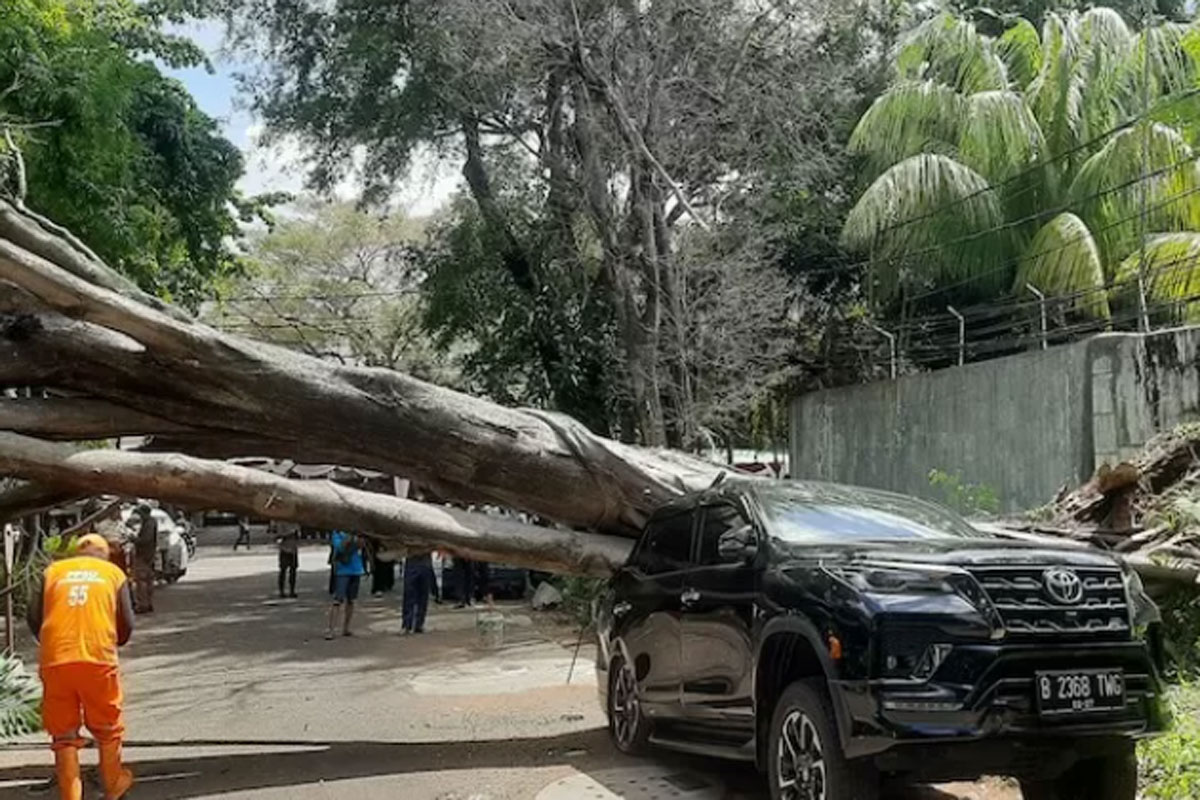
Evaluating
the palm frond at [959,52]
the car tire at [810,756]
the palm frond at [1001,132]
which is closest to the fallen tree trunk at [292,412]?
the car tire at [810,756]

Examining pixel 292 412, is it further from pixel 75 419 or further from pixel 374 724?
pixel 374 724

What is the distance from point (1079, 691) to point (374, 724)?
22.2 ft

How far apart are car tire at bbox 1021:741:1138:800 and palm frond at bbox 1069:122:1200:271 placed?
11582 millimetres

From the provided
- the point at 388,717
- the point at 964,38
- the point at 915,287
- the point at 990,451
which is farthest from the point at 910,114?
the point at 388,717

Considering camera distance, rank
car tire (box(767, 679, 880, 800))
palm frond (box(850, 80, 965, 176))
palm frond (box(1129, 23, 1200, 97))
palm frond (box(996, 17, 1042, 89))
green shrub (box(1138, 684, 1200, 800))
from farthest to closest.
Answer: palm frond (box(996, 17, 1042, 89)), palm frond (box(850, 80, 965, 176)), palm frond (box(1129, 23, 1200, 97)), green shrub (box(1138, 684, 1200, 800)), car tire (box(767, 679, 880, 800))

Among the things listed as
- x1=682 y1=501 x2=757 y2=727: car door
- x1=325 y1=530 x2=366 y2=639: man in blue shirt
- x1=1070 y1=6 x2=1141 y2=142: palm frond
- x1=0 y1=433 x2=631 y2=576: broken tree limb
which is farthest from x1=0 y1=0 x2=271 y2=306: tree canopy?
x1=1070 y1=6 x2=1141 y2=142: palm frond

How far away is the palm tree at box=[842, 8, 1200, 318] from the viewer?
59.6 ft

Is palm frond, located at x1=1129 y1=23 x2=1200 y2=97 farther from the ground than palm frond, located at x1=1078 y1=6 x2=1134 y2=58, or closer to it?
closer to it

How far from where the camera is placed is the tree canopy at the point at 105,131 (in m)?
14.6

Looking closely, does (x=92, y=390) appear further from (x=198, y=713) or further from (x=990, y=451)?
(x=990, y=451)

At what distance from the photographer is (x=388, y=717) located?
11.3 m

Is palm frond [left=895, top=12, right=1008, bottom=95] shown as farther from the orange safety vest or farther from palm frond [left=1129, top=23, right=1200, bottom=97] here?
the orange safety vest

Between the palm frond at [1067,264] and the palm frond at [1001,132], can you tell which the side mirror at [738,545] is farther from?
the palm frond at [1001,132]

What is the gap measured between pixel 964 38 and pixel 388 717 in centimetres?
1506
